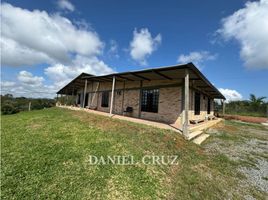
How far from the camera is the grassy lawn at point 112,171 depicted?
2959mm

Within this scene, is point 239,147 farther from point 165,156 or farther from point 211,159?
point 165,156

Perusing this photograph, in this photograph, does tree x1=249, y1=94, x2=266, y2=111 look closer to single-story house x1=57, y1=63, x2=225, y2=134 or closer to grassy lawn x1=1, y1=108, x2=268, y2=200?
single-story house x1=57, y1=63, x2=225, y2=134

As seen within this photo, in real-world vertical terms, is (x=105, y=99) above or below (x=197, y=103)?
above

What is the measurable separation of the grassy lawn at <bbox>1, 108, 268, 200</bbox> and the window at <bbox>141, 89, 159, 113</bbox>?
5.02 m

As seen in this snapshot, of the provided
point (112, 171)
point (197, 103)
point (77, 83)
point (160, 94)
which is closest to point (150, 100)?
point (160, 94)

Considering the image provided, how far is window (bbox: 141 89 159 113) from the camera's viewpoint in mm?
10656

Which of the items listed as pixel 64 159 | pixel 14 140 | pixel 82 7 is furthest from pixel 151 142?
pixel 82 7

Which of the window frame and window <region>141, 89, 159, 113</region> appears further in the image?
the window frame

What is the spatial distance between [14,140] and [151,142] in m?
4.71

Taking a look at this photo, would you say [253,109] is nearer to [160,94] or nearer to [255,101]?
[255,101]

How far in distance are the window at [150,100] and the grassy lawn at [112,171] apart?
5023mm

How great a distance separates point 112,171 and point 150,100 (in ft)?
25.4

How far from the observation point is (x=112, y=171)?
361 centimetres

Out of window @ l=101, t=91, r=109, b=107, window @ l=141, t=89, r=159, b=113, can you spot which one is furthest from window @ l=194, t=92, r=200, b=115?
window @ l=101, t=91, r=109, b=107
